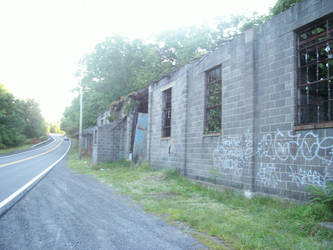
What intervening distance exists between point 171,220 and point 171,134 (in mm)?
6812

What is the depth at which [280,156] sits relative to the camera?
6.51 meters

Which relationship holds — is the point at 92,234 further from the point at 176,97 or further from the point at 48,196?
the point at 176,97

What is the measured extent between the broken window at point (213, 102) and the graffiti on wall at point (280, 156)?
167 cm

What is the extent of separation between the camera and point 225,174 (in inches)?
327

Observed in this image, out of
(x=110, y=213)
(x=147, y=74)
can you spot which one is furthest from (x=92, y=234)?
(x=147, y=74)

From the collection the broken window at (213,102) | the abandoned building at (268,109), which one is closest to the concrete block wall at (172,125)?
the abandoned building at (268,109)

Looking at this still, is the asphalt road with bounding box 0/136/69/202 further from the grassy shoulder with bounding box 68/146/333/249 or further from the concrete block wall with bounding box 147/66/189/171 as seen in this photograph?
the concrete block wall with bounding box 147/66/189/171

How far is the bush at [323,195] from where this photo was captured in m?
5.07

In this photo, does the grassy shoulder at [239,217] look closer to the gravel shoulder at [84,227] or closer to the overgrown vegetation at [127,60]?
the gravel shoulder at [84,227]

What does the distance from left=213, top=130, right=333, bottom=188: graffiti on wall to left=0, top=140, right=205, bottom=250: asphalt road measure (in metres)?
3.06

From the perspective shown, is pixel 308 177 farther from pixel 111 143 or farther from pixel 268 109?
pixel 111 143

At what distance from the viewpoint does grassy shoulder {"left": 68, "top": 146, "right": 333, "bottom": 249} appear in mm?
4223

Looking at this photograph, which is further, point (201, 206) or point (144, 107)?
point (144, 107)

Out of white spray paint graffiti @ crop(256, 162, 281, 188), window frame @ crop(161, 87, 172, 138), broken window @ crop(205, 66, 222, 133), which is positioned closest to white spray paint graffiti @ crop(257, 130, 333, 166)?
white spray paint graffiti @ crop(256, 162, 281, 188)
